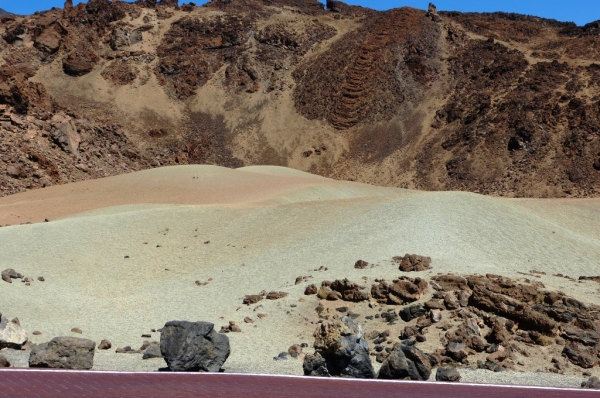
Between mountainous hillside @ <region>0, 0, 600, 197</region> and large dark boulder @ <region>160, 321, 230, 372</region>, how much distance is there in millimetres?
30641

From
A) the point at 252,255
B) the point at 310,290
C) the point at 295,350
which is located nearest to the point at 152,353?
the point at 295,350

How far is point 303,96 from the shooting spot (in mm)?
62500

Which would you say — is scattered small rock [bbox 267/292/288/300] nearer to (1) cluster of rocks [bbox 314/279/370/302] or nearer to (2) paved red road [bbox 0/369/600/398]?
(1) cluster of rocks [bbox 314/279/370/302]

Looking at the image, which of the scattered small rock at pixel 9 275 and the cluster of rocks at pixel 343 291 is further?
the scattered small rock at pixel 9 275

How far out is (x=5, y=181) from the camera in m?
37.4

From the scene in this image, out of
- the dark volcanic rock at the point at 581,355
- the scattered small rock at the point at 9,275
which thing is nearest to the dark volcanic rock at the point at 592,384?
the dark volcanic rock at the point at 581,355

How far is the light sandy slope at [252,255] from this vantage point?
48.2 feet

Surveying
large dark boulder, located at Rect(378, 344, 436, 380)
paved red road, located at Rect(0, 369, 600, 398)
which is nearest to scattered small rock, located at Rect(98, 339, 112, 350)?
paved red road, located at Rect(0, 369, 600, 398)

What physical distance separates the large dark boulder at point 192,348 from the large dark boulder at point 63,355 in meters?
1.20

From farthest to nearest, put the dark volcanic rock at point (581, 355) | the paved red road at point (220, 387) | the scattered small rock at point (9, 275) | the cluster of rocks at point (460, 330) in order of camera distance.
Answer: the scattered small rock at point (9, 275)
the dark volcanic rock at point (581, 355)
the cluster of rocks at point (460, 330)
the paved red road at point (220, 387)

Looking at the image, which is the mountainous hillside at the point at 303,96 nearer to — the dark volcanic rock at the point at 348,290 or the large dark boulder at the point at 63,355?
the dark volcanic rock at the point at 348,290

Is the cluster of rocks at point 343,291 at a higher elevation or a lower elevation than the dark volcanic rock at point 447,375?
higher

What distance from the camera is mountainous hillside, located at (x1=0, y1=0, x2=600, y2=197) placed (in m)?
44.7

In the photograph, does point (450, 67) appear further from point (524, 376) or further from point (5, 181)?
point (524, 376)
